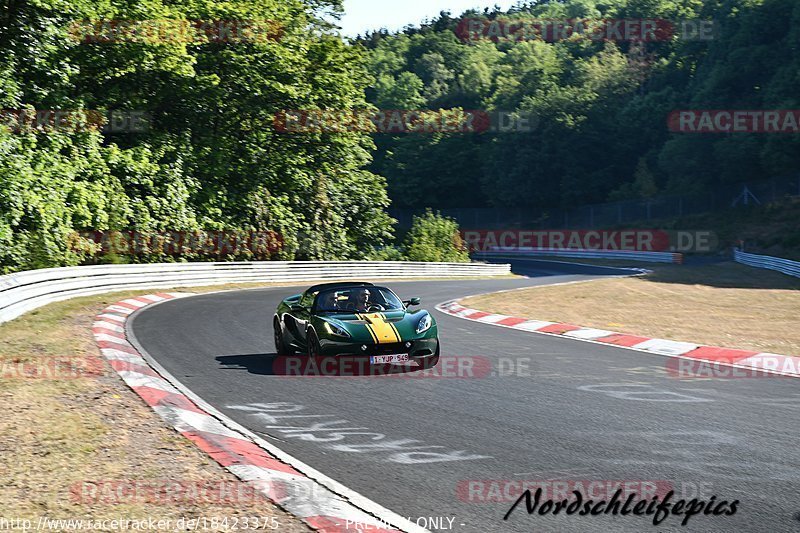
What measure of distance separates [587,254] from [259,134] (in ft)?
121

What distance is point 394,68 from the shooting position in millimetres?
141500

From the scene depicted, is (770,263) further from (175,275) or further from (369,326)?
(369,326)

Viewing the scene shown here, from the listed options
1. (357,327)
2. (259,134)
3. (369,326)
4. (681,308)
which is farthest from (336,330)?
(259,134)

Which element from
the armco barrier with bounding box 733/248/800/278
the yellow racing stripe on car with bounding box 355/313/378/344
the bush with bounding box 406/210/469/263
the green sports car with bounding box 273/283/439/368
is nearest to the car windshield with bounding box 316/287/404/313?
the green sports car with bounding box 273/283/439/368

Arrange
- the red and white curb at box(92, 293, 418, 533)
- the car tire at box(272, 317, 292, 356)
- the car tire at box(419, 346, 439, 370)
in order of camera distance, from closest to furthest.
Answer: the red and white curb at box(92, 293, 418, 533)
the car tire at box(419, 346, 439, 370)
the car tire at box(272, 317, 292, 356)

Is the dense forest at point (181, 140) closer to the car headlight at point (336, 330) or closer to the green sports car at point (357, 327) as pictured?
the green sports car at point (357, 327)

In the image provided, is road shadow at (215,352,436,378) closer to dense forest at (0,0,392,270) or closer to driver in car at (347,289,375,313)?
driver in car at (347,289,375,313)

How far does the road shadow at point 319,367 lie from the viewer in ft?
39.5

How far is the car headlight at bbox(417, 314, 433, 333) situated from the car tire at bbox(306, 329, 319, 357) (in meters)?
1.43

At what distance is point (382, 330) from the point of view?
39.8 feet

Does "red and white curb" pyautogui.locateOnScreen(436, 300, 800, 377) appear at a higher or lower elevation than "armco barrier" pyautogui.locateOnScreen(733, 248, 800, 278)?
higher

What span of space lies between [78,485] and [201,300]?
19.4 metres

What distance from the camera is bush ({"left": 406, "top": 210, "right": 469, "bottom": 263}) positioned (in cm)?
5312

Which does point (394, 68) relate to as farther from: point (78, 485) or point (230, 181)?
point (78, 485)
